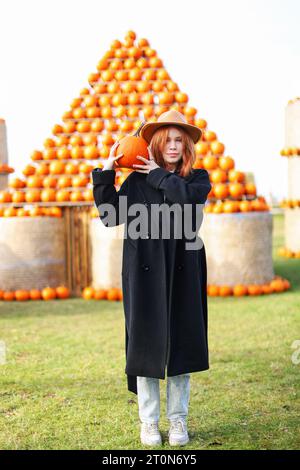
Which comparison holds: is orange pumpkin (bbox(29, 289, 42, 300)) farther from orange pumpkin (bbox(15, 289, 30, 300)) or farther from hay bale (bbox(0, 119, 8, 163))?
hay bale (bbox(0, 119, 8, 163))

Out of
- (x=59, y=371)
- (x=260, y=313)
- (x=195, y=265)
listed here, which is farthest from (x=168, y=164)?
(x=260, y=313)

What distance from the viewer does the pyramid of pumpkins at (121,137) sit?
7680 mm

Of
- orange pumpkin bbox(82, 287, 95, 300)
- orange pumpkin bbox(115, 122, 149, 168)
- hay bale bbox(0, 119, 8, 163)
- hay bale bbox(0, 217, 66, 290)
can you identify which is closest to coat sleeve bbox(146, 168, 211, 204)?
orange pumpkin bbox(115, 122, 149, 168)

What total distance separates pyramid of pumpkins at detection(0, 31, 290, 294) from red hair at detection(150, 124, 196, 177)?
4.56 metres

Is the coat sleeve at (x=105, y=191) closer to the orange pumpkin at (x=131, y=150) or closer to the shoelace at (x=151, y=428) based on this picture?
the orange pumpkin at (x=131, y=150)

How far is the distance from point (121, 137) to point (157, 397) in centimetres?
559

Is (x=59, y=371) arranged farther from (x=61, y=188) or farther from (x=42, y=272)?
(x=61, y=188)

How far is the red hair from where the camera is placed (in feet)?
9.45

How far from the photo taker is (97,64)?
898 centimetres

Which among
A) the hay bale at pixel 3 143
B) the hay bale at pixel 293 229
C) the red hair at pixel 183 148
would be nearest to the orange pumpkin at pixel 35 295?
the hay bale at pixel 3 143

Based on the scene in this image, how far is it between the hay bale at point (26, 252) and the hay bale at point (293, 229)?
559 centimetres

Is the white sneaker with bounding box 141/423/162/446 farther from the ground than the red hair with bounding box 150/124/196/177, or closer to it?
closer to it

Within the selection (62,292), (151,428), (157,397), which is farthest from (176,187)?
(62,292)

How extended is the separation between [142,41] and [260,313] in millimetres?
4827
